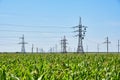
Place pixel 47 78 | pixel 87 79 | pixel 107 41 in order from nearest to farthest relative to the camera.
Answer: pixel 47 78
pixel 87 79
pixel 107 41

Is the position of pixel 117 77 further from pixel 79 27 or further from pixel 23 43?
pixel 23 43

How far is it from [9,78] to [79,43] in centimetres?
6688

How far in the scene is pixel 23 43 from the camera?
106 meters

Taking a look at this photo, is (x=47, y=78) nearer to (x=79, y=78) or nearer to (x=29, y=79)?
(x=29, y=79)

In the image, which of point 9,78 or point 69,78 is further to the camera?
point 69,78

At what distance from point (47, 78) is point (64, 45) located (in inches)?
4145

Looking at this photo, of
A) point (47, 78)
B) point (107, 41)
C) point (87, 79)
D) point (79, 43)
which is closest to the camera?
point (47, 78)

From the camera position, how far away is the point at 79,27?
74.4 meters

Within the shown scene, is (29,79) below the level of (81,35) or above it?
below

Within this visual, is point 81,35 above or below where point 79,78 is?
above

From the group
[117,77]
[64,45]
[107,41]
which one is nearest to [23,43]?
[64,45]

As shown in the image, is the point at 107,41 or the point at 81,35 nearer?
the point at 81,35

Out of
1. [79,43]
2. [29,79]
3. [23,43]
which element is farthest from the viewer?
[23,43]

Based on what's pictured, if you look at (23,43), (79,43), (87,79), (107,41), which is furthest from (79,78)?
(107,41)
